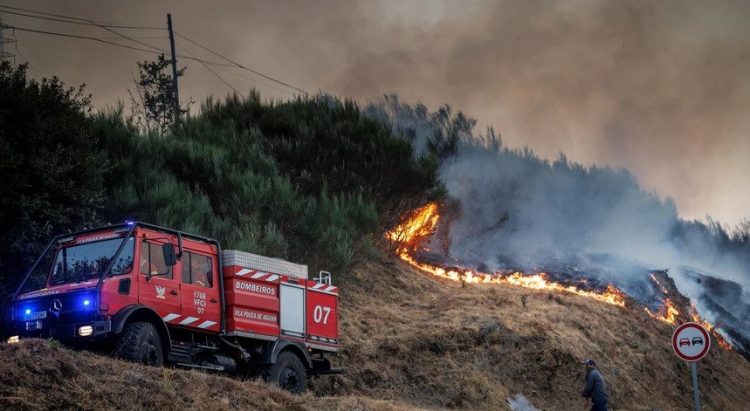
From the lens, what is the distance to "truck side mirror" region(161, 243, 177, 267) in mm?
15531

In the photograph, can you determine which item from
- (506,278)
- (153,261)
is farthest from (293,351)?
(506,278)

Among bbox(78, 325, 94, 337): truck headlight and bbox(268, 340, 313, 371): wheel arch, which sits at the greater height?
bbox(78, 325, 94, 337): truck headlight

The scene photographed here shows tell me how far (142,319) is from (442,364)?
Result: 1111 cm

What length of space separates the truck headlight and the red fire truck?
0.05ft

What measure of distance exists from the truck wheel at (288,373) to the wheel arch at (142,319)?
2460 mm

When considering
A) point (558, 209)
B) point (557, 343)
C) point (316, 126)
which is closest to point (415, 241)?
point (316, 126)

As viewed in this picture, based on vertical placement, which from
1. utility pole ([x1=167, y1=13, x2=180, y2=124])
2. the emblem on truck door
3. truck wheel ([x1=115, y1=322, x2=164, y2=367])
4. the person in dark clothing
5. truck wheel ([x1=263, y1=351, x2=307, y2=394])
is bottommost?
the person in dark clothing

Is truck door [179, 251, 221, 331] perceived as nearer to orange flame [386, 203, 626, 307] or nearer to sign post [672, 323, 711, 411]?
sign post [672, 323, 711, 411]

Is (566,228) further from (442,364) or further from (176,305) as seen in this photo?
(176,305)

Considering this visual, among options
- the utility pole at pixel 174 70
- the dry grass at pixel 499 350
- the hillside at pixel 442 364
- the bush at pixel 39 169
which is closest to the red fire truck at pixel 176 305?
the hillside at pixel 442 364

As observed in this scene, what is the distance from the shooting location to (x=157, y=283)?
15711 mm

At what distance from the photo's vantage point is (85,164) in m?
22.5

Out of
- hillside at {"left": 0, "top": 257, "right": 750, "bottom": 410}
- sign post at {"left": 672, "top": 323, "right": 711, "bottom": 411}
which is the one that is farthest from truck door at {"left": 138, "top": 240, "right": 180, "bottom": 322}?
sign post at {"left": 672, "top": 323, "right": 711, "bottom": 411}

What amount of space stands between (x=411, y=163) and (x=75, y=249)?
22216mm
